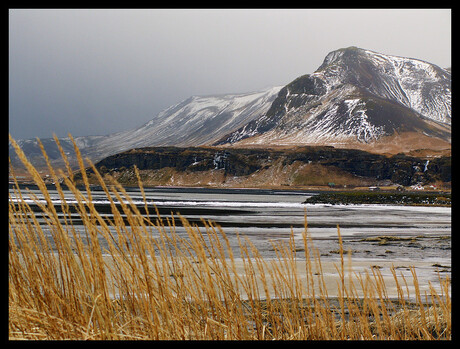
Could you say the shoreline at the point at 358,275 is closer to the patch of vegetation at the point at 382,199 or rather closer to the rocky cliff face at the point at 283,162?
the patch of vegetation at the point at 382,199

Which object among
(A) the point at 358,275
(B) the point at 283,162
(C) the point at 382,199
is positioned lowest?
(C) the point at 382,199

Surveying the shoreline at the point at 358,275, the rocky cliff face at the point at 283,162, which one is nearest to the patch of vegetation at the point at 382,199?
the shoreline at the point at 358,275

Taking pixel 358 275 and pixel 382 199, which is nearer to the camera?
pixel 358 275

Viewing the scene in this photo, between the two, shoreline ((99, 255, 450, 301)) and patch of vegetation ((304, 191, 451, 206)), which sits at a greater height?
shoreline ((99, 255, 450, 301))

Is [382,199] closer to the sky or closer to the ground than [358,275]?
closer to the ground

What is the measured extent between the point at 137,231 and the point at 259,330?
131 cm

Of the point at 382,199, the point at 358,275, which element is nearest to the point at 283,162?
the point at 382,199

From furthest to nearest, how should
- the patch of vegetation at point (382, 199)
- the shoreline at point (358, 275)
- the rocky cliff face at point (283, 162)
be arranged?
1. the rocky cliff face at point (283, 162)
2. the patch of vegetation at point (382, 199)
3. the shoreline at point (358, 275)

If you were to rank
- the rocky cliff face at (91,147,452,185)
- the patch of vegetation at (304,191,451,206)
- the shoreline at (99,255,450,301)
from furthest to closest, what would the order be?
the rocky cliff face at (91,147,452,185) < the patch of vegetation at (304,191,451,206) < the shoreline at (99,255,450,301)

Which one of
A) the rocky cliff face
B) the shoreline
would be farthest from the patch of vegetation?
the rocky cliff face

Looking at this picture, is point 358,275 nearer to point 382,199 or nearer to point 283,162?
point 382,199

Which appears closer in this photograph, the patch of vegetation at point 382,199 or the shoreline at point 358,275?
A: the shoreline at point 358,275

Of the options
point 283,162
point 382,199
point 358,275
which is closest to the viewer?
point 358,275

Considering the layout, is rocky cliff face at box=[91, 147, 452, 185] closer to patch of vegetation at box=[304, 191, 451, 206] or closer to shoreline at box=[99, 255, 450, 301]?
patch of vegetation at box=[304, 191, 451, 206]
